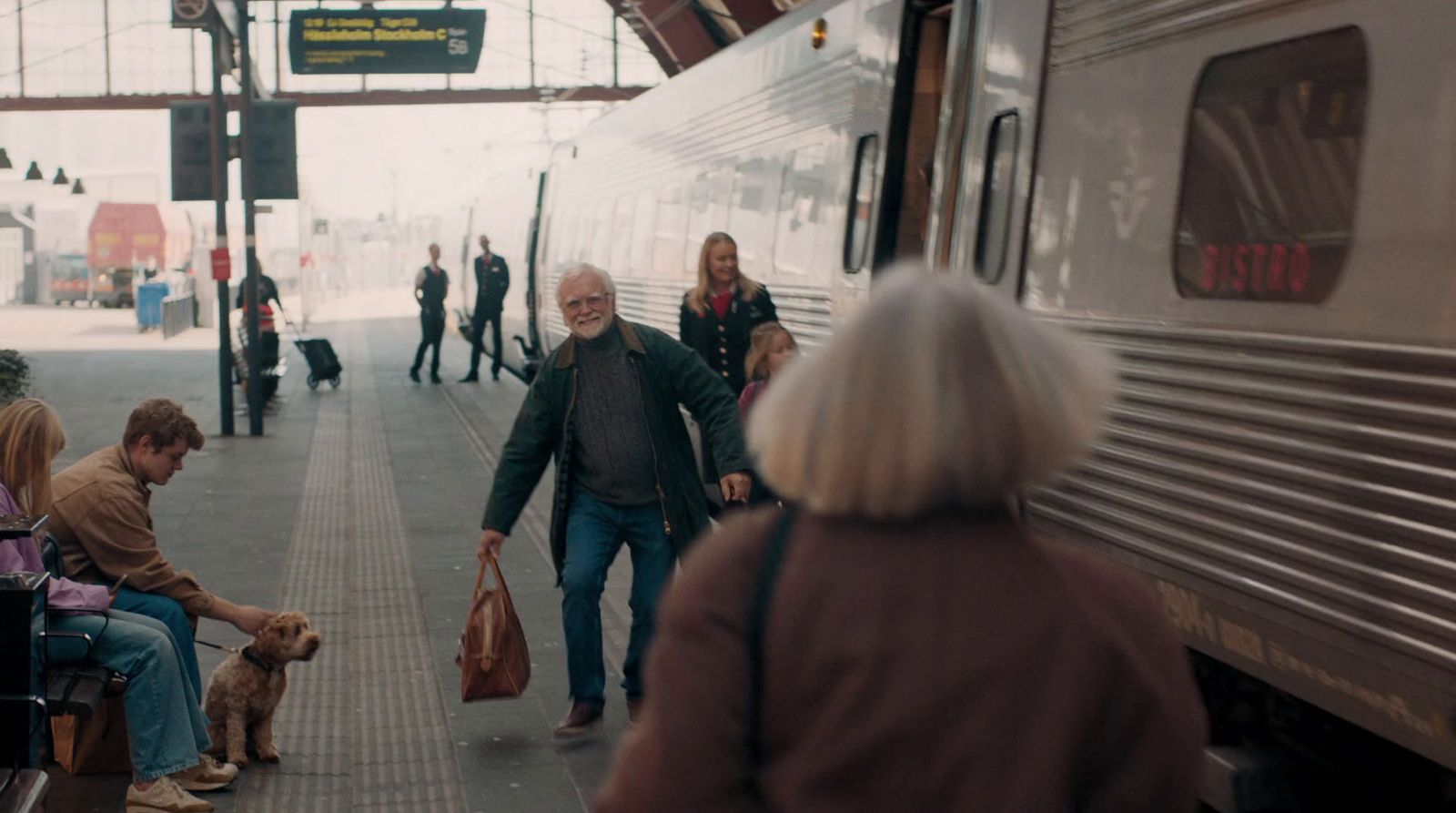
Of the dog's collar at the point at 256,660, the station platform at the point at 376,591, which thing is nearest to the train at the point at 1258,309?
the station platform at the point at 376,591

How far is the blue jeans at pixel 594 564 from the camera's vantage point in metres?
6.51

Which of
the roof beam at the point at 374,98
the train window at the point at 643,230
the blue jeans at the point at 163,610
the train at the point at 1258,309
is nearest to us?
the train at the point at 1258,309

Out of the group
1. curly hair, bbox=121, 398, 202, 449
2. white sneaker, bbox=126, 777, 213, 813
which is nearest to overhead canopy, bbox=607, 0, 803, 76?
curly hair, bbox=121, 398, 202, 449

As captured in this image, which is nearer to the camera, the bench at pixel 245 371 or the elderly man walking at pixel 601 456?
the elderly man walking at pixel 601 456

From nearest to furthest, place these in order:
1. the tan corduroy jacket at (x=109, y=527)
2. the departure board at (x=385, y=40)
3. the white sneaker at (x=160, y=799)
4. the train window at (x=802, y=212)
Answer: the white sneaker at (x=160, y=799)
the tan corduroy jacket at (x=109, y=527)
the train window at (x=802, y=212)
the departure board at (x=385, y=40)

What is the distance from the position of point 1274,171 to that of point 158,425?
10.8 ft

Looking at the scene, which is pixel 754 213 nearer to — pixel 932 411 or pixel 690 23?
pixel 932 411

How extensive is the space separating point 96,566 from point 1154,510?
317 cm

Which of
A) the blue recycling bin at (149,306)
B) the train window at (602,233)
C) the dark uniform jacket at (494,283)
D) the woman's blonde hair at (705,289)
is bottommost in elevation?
the blue recycling bin at (149,306)

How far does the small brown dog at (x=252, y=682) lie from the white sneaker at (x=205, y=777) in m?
0.18

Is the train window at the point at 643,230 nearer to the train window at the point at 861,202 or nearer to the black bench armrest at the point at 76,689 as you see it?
the train window at the point at 861,202

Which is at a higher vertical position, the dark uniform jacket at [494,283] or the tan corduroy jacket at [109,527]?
the tan corduroy jacket at [109,527]

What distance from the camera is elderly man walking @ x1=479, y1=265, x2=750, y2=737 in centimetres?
650

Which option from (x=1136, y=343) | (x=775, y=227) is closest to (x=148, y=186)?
(x=775, y=227)
